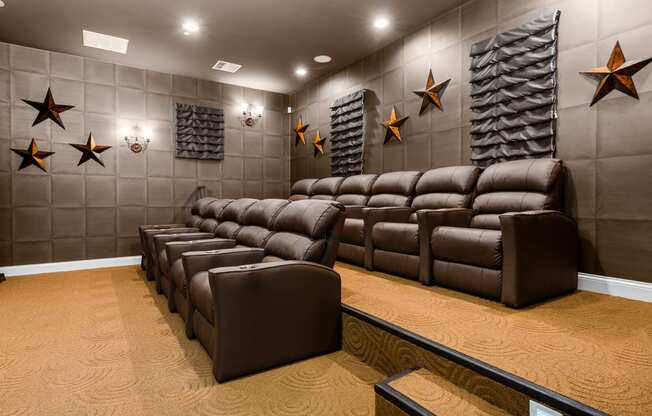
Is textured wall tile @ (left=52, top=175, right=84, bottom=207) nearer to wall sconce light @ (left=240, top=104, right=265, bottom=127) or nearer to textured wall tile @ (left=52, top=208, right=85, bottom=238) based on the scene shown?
textured wall tile @ (left=52, top=208, right=85, bottom=238)

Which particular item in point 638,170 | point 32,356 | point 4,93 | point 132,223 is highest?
point 4,93

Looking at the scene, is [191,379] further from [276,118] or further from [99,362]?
[276,118]

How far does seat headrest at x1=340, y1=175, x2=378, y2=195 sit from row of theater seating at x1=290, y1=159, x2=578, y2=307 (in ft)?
1.55

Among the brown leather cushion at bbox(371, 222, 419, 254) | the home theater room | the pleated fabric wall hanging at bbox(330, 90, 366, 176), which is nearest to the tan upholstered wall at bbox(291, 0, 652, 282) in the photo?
the home theater room

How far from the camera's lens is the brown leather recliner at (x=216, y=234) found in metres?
3.25

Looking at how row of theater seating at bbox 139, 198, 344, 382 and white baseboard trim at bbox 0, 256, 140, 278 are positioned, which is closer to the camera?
row of theater seating at bbox 139, 198, 344, 382

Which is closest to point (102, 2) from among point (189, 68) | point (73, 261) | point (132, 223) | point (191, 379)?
point (189, 68)

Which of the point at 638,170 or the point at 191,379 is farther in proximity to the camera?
the point at 638,170

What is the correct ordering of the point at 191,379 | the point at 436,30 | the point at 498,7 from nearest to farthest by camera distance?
the point at 191,379 < the point at 498,7 < the point at 436,30

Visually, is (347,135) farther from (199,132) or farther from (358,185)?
(199,132)

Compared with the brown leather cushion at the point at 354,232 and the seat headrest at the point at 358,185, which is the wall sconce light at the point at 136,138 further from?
the brown leather cushion at the point at 354,232

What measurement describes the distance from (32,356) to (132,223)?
135 inches

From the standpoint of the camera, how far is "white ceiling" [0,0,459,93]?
3697 millimetres

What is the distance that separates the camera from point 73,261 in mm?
4793
